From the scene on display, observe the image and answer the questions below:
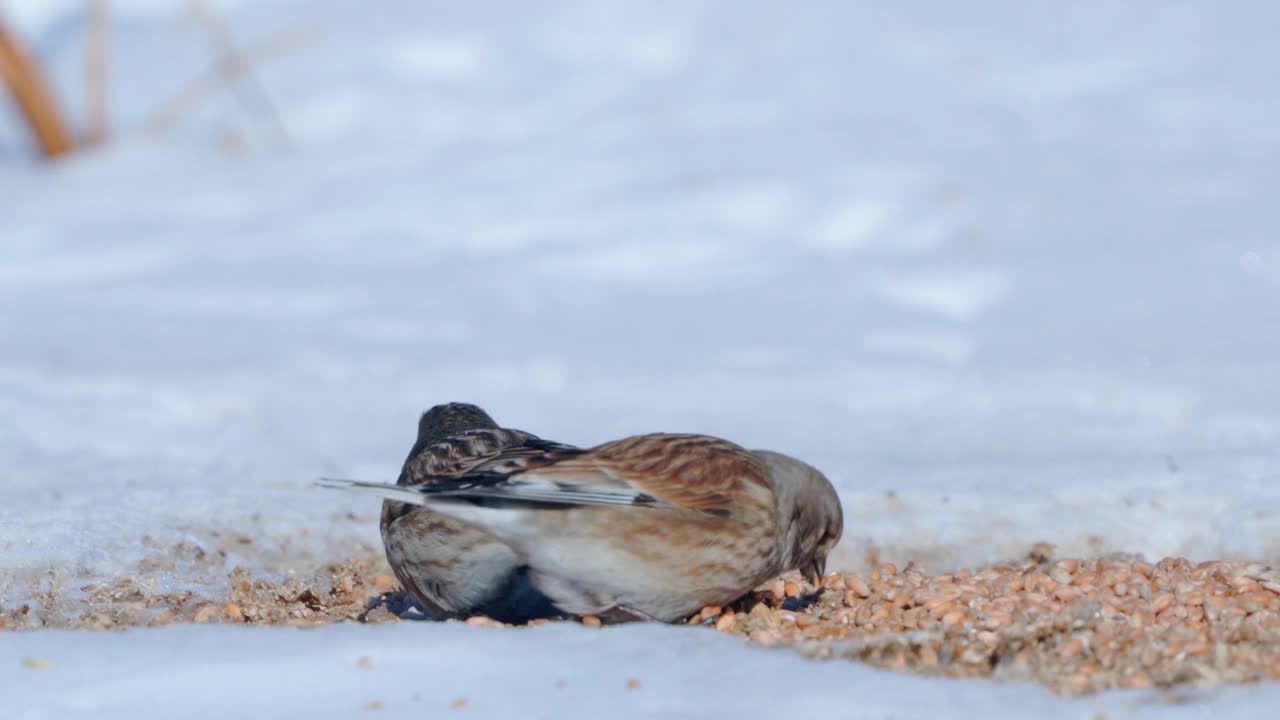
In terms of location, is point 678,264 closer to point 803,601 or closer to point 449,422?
point 449,422

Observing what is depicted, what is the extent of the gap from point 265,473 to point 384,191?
4826 mm

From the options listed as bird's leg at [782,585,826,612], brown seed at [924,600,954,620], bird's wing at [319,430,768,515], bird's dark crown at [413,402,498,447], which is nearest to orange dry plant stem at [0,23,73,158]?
bird's dark crown at [413,402,498,447]

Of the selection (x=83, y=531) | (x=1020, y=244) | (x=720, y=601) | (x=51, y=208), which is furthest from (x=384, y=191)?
(x=720, y=601)

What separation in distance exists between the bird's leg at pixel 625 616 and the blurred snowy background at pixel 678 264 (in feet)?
4.15

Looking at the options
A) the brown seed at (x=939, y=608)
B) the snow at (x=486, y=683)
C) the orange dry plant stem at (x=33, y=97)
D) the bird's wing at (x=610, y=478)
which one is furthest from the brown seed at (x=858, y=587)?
the orange dry plant stem at (x=33, y=97)

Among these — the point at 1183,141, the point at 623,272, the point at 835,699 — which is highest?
the point at 1183,141

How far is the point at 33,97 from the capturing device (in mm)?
10656

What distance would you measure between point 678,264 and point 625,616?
5548 millimetres

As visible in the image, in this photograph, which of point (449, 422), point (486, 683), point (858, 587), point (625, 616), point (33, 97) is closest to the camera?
point (486, 683)

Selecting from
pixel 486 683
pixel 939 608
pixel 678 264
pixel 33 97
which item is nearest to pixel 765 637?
pixel 939 608

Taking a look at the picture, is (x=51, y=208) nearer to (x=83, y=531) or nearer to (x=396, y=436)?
(x=396, y=436)

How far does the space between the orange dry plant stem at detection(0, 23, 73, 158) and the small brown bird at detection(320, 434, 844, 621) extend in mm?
7736

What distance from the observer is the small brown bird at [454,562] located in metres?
3.56

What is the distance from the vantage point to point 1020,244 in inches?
346
